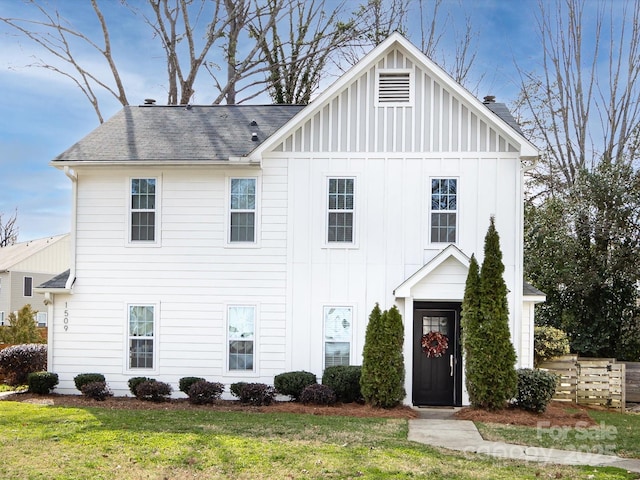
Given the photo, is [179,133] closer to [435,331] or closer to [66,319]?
[66,319]

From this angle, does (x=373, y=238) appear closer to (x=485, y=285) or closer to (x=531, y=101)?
(x=485, y=285)

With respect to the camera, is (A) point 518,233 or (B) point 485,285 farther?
(A) point 518,233

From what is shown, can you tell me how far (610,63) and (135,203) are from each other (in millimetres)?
21366

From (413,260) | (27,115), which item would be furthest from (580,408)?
(27,115)

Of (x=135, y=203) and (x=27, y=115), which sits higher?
(x=27, y=115)

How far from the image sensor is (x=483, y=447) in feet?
34.6

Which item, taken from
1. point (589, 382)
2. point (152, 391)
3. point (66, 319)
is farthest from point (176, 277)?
point (589, 382)

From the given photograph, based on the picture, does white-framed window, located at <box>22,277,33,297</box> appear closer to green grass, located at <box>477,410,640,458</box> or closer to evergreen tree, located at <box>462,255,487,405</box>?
evergreen tree, located at <box>462,255,487,405</box>

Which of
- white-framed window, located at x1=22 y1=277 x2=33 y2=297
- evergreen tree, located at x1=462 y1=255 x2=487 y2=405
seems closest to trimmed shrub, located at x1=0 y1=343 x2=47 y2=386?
evergreen tree, located at x1=462 y1=255 x2=487 y2=405

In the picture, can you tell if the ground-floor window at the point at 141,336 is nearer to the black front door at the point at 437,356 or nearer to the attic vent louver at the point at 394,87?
the black front door at the point at 437,356

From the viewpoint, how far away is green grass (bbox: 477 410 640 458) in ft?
35.0

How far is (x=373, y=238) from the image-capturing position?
15.7m

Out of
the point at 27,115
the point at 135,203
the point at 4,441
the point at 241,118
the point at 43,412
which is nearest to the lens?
the point at 4,441

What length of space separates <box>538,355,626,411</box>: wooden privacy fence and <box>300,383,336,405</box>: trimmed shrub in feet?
20.6
